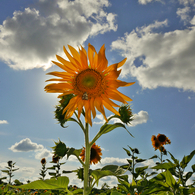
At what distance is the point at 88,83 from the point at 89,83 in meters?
0.01

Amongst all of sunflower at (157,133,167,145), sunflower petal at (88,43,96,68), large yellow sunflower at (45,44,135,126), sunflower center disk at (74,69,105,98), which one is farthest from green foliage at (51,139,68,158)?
sunflower at (157,133,167,145)

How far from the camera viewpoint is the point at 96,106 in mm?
2385

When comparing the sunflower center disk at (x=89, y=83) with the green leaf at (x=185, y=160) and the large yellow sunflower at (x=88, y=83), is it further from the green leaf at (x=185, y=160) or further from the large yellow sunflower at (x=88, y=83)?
the green leaf at (x=185, y=160)

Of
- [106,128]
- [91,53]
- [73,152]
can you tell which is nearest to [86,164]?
[73,152]

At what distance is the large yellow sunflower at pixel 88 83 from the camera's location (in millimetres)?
2305

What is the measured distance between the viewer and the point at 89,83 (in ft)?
8.02

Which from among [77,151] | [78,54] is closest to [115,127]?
[77,151]

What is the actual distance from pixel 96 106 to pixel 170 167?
1.44 m

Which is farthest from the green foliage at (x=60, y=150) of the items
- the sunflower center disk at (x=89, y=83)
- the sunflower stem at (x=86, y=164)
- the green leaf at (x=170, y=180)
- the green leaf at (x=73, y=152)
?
the green leaf at (x=170, y=180)

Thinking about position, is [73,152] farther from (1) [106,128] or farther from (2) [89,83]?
(2) [89,83]

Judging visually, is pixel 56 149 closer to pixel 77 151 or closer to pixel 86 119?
pixel 77 151

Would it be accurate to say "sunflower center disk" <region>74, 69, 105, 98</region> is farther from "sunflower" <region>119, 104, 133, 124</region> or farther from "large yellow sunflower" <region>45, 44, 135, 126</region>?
"sunflower" <region>119, 104, 133, 124</region>

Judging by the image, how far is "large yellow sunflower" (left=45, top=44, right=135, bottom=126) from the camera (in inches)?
90.8

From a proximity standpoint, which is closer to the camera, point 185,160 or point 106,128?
point 106,128
